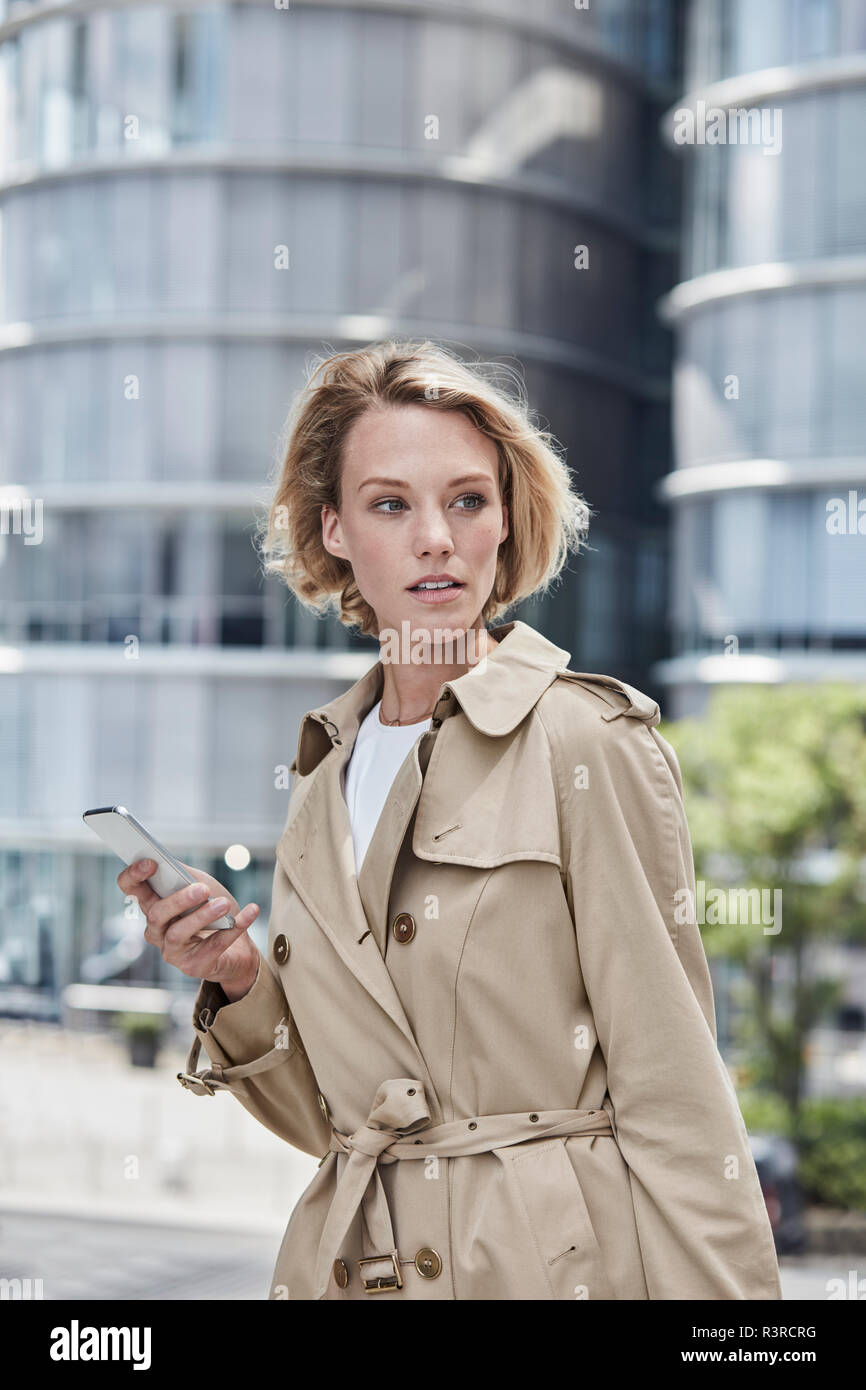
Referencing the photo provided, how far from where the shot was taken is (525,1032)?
1.36m

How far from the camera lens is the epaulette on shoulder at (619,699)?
54.8 inches

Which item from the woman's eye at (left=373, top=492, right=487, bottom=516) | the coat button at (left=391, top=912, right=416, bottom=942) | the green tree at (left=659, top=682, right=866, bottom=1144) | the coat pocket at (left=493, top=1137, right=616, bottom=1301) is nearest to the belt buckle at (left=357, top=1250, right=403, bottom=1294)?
the coat pocket at (left=493, top=1137, right=616, bottom=1301)

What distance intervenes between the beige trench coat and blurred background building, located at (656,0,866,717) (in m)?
11.7

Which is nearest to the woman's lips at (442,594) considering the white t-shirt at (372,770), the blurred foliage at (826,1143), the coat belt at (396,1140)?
the white t-shirt at (372,770)

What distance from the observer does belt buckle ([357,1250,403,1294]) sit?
1.40 meters

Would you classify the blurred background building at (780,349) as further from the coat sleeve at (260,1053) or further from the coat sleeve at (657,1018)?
the coat sleeve at (657,1018)

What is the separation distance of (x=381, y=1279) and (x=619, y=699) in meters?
0.56

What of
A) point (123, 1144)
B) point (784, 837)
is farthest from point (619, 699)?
point (123, 1144)

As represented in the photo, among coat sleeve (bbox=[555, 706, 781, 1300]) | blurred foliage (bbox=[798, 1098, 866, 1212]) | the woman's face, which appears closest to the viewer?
coat sleeve (bbox=[555, 706, 781, 1300])

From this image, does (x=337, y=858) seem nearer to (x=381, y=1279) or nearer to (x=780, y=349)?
(x=381, y=1279)

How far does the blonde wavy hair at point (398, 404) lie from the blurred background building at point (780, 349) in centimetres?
1142

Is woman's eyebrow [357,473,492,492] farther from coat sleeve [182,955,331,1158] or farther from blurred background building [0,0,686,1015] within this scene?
blurred background building [0,0,686,1015]
